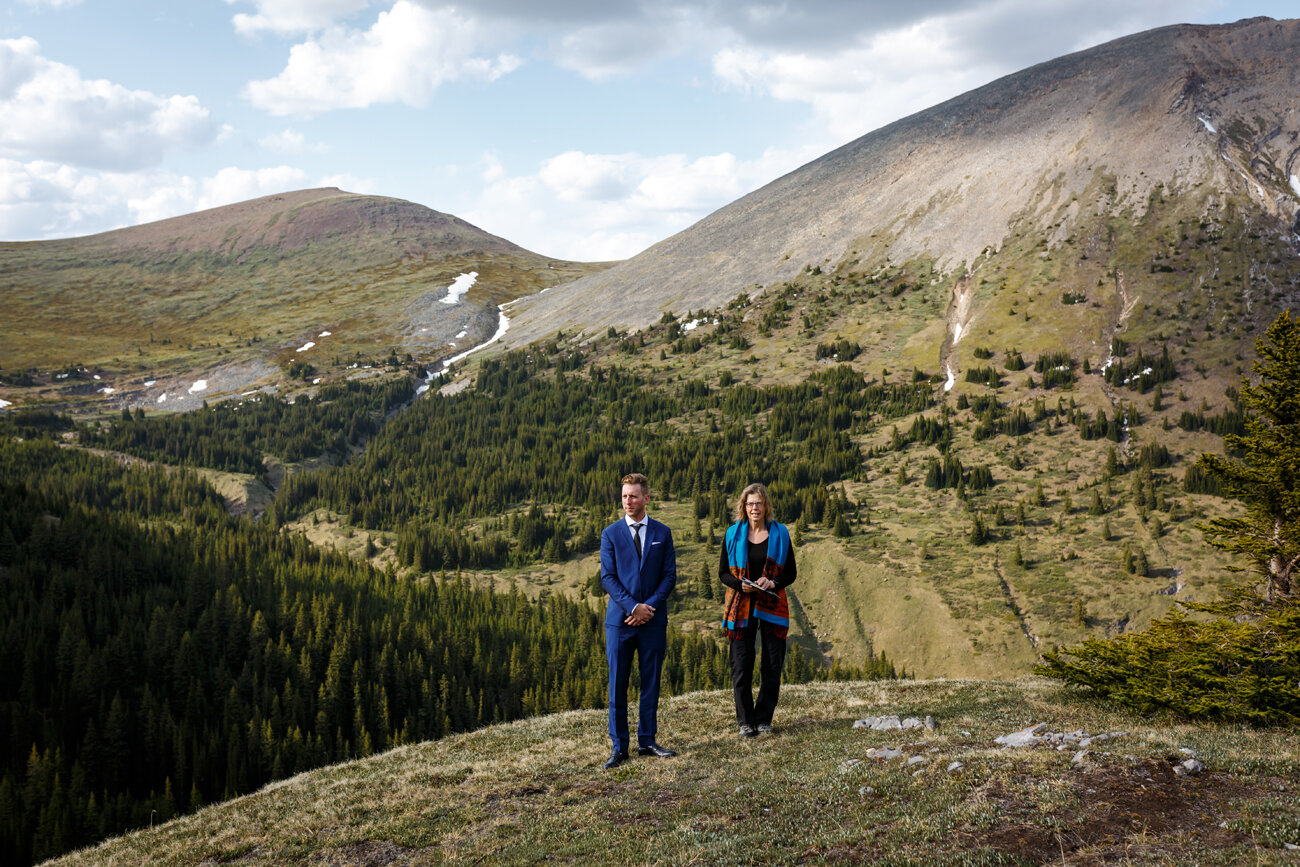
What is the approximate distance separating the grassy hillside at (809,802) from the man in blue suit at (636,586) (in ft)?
7.94

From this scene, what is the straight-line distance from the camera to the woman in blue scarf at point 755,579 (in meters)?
17.9

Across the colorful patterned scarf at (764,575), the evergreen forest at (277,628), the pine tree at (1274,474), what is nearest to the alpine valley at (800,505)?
the evergreen forest at (277,628)

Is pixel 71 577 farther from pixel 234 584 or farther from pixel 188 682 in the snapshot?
pixel 188 682

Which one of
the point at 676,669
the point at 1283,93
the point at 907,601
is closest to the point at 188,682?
the point at 676,669

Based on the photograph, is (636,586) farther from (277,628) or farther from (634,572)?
(277,628)

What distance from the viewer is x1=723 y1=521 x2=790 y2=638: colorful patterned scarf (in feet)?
58.9

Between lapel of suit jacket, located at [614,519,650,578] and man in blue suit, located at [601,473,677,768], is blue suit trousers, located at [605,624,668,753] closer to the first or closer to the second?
man in blue suit, located at [601,473,677,768]

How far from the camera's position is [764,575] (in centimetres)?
1786

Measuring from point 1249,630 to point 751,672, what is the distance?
38.6 ft

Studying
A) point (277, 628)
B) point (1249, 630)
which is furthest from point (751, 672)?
point (277, 628)

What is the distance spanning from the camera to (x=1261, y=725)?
1753 cm

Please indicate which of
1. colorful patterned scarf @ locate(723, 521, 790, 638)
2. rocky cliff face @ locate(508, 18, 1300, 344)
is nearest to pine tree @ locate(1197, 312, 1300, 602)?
colorful patterned scarf @ locate(723, 521, 790, 638)

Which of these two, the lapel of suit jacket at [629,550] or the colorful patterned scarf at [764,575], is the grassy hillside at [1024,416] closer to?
the colorful patterned scarf at [764,575]

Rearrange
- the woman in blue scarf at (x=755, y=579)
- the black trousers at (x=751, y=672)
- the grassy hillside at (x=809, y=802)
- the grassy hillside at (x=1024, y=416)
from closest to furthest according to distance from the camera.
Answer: the grassy hillside at (x=809, y=802) < the woman in blue scarf at (x=755, y=579) < the black trousers at (x=751, y=672) < the grassy hillside at (x=1024, y=416)
